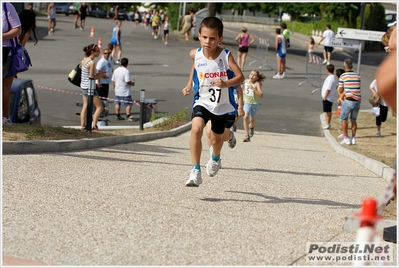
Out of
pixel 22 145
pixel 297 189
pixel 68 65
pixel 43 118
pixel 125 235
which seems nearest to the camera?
pixel 125 235

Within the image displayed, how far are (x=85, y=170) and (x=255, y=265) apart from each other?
4.07m

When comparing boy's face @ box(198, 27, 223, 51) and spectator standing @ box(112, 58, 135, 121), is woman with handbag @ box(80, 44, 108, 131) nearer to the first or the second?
spectator standing @ box(112, 58, 135, 121)

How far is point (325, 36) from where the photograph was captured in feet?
118

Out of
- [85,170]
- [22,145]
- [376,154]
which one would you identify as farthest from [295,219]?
[376,154]

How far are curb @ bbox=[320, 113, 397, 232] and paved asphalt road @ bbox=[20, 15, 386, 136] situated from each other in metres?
3.61

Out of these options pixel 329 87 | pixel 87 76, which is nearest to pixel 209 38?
pixel 87 76

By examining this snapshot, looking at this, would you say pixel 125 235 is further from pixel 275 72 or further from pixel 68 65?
pixel 275 72

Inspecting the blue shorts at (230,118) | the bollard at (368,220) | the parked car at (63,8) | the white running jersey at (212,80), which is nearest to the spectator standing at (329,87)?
the blue shorts at (230,118)

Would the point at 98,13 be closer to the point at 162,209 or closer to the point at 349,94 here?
the point at 349,94

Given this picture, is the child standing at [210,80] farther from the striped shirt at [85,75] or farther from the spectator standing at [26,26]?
the striped shirt at [85,75]

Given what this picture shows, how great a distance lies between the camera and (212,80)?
7918mm

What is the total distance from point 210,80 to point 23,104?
614 cm

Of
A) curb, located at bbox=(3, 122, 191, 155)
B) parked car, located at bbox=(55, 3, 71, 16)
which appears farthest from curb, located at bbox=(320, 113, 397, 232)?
parked car, located at bbox=(55, 3, 71, 16)

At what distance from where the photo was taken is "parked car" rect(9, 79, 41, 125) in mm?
12875
